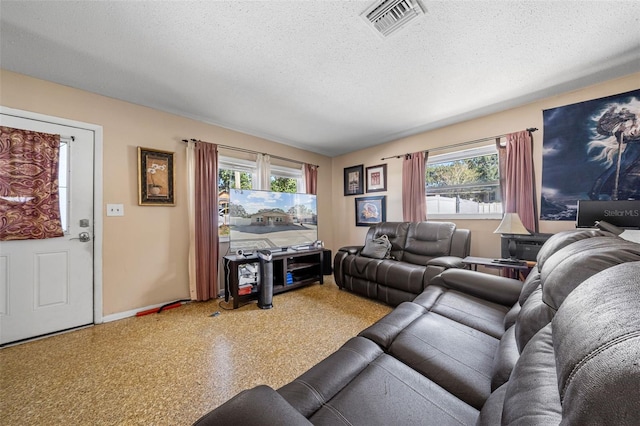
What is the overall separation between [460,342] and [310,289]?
2.40 meters

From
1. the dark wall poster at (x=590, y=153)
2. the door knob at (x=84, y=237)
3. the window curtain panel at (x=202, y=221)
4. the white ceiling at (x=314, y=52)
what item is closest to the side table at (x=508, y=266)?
the dark wall poster at (x=590, y=153)

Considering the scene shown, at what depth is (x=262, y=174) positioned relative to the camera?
3535 millimetres

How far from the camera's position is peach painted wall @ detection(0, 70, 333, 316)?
2.16 metres

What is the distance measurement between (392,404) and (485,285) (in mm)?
1355

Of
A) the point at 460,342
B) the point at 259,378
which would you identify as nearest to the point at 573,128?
the point at 460,342

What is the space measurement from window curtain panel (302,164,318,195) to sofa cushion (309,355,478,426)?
3386 mm

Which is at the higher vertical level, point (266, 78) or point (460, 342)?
point (266, 78)

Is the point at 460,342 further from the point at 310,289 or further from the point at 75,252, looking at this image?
the point at 75,252

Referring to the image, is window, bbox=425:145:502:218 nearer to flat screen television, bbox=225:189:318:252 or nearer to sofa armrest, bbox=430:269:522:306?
sofa armrest, bbox=430:269:522:306

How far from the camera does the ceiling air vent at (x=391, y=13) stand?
1.39 metres

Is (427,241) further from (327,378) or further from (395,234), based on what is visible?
(327,378)

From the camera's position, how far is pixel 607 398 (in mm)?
266

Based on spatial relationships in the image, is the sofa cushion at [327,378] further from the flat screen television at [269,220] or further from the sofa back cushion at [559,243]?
the flat screen television at [269,220]

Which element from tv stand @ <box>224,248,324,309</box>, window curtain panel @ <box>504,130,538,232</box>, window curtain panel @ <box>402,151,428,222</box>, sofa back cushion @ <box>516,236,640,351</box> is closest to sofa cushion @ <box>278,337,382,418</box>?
sofa back cushion @ <box>516,236,640,351</box>
